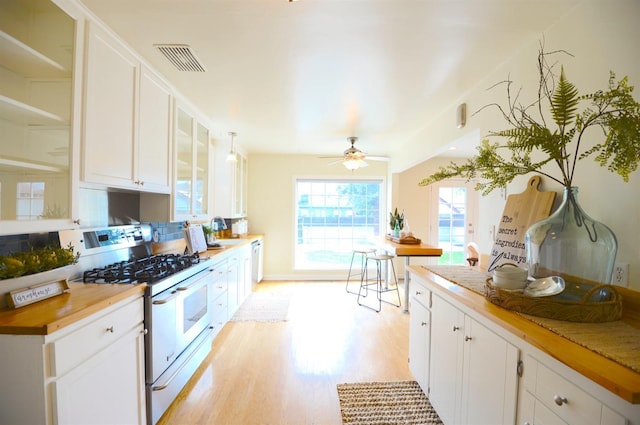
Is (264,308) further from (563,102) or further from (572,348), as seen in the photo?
(563,102)

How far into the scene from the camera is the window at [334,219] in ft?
18.5

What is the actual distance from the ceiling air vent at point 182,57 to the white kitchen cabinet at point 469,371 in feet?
7.46

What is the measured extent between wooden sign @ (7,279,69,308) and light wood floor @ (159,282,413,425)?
42.7 inches

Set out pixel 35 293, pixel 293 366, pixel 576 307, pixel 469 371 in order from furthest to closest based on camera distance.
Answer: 1. pixel 293 366
2. pixel 469 371
3. pixel 35 293
4. pixel 576 307

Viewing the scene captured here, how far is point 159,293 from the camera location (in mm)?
1775

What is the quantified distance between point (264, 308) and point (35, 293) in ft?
9.31

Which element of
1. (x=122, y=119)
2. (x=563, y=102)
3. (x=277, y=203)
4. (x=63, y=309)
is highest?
(x=122, y=119)

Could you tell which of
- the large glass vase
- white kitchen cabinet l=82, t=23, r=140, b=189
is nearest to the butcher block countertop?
white kitchen cabinet l=82, t=23, r=140, b=189

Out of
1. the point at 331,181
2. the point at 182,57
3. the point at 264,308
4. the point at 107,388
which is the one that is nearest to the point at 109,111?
the point at 182,57

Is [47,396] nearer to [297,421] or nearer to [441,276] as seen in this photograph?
[297,421]

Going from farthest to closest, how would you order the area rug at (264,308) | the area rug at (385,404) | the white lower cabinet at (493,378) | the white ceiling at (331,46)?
the area rug at (264,308) < the area rug at (385,404) < the white ceiling at (331,46) < the white lower cabinet at (493,378)

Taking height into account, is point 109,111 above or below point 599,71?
below

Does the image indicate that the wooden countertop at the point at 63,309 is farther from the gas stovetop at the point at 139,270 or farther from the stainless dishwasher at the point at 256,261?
the stainless dishwasher at the point at 256,261

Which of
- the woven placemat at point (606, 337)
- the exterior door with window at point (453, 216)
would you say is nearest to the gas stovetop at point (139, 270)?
the woven placemat at point (606, 337)
